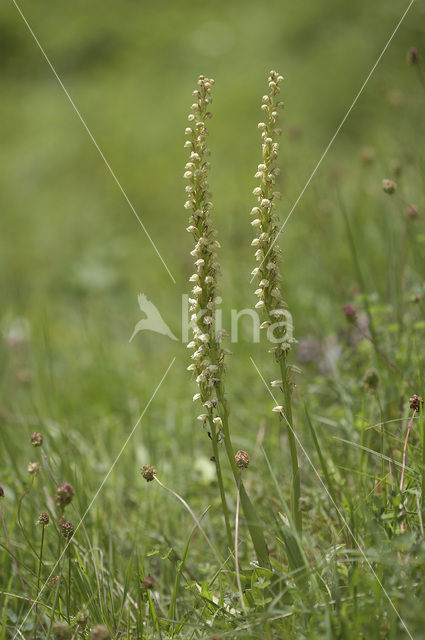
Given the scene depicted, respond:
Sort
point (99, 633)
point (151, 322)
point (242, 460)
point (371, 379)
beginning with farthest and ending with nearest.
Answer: point (151, 322) < point (371, 379) < point (242, 460) < point (99, 633)

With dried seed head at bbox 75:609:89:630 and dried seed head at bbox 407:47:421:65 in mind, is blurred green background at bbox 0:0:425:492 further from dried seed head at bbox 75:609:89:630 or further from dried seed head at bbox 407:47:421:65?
dried seed head at bbox 75:609:89:630

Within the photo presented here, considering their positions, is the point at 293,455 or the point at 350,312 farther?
the point at 350,312

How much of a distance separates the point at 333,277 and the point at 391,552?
7.07 ft

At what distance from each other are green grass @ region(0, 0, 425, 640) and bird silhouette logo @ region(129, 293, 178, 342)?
80 mm

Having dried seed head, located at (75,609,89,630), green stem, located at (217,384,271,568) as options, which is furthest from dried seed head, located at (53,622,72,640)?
green stem, located at (217,384,271,568)

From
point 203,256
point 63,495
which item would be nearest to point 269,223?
point 203,256

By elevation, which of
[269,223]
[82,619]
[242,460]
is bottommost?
[82,619]

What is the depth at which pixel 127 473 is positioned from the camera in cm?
316

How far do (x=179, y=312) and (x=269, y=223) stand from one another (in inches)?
138

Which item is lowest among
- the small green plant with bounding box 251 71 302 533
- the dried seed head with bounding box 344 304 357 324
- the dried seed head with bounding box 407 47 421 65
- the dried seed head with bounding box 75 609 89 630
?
the dried seed head with bounding box 75 609 89 630

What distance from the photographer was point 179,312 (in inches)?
204

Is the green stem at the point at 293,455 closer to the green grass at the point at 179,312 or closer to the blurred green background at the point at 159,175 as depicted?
the green grass at the point at 179,312

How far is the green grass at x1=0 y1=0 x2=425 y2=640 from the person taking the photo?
6.02 ft

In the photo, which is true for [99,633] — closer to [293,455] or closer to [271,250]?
[293,455]
